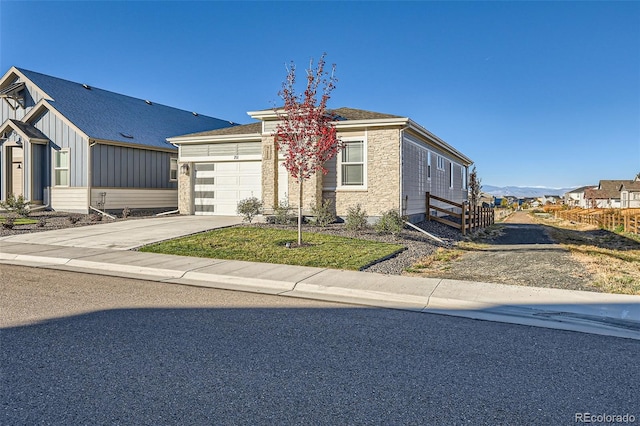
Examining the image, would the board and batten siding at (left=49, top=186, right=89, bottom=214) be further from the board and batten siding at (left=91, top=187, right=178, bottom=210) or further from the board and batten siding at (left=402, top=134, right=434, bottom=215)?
the board and batten siding at (left=402, top=134, right=434, bottom=215)

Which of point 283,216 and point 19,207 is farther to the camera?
point 19,207

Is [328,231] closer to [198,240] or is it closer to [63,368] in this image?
[198,240]

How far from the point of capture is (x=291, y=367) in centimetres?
444

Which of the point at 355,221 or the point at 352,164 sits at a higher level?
the point at 352,164

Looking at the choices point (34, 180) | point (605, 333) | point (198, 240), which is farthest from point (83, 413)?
point (34, 180)

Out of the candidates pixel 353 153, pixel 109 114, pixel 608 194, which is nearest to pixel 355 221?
pixel 353 153

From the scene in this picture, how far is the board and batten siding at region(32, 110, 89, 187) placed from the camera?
71.4 feet

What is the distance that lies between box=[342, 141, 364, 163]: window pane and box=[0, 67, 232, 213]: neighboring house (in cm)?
1212

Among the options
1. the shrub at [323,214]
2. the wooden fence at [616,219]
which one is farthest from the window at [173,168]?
the wooden fence at [616,219]

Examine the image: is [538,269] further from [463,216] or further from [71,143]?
[71,143]

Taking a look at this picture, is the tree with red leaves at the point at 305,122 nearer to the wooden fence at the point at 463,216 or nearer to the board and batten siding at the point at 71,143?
the wooden fence at the point at 463,216

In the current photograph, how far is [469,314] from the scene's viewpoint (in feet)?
21.9

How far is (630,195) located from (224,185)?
71.2 meters

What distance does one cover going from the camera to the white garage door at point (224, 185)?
64.0ft
